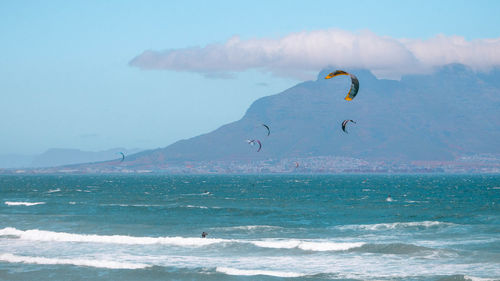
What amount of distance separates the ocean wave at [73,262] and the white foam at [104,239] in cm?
740

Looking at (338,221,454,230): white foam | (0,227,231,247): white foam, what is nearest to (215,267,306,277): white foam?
(0,227,231,247): white foam

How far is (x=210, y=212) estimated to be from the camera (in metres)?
72.2

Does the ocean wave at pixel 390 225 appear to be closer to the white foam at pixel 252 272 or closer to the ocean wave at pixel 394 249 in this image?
the ocean wave at pixel 394 249

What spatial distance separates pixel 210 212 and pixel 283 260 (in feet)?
116

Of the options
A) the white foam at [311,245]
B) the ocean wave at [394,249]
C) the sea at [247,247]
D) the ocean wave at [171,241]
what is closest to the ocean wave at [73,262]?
the sea at [247,247]

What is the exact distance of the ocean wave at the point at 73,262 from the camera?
35875 millimetres

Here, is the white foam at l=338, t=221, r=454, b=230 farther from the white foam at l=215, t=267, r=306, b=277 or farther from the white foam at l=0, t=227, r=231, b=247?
the white foam at l=215, t=267, r=306, b=277

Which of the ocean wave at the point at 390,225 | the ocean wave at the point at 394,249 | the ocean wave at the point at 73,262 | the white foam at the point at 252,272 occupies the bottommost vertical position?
the white foam at the point at 252,272

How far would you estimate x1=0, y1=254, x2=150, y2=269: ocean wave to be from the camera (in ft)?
118

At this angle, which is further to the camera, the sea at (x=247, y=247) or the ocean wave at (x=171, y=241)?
the ocean wave at (x=171, y=241)

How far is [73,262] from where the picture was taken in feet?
121

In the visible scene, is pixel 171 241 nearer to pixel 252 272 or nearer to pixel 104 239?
pixel 104 239

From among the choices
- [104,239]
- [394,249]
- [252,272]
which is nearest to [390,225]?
[394,249]

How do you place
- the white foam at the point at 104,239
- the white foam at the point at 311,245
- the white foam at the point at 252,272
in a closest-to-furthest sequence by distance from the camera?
the white foam at the point at 252,272 → the white foam at the point at 311,245 → the white foam at the point at 104,239
